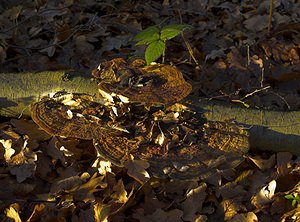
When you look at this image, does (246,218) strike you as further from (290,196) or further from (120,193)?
(120,193)

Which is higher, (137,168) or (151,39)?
(151,39)


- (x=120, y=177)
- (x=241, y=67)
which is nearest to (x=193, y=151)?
(x=120, y=177)

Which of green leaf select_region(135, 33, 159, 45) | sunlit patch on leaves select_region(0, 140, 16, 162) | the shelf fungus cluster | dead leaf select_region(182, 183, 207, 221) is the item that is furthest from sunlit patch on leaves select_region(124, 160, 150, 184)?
green leaf select_region(135, 33, 159, 45)

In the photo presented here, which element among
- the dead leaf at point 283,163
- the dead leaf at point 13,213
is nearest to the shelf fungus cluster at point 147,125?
the dead leaf at point 283,163

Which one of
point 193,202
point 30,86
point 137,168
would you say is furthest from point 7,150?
point 193,202

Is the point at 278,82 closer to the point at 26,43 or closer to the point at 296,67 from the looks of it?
the point at 296,67

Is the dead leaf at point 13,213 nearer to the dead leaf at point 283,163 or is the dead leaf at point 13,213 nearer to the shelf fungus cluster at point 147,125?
the shelf fungus cluster at point 147,125
